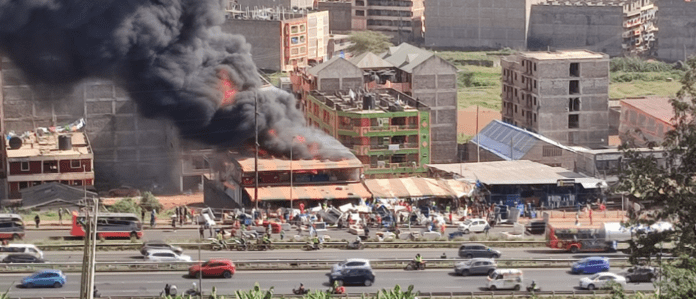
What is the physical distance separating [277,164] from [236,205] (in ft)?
5.24

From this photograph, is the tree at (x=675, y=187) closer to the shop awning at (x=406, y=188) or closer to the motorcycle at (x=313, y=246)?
the motorcycle at (x=313, y=246)

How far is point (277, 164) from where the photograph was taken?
110 feet

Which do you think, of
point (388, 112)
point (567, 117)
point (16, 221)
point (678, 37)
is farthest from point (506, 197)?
point (678, 37)

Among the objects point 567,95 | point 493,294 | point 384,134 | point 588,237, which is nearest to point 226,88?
point 384,134

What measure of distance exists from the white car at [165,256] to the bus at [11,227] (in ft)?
12.1

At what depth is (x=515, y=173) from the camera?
113 ft

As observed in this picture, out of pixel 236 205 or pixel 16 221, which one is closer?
pixel 16 221

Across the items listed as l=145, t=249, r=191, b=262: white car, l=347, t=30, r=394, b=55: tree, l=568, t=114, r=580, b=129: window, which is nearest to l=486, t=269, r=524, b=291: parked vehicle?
l=145, t=249, r=191, b=262: white car

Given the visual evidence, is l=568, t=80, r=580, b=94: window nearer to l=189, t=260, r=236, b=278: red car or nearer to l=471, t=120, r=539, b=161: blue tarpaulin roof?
l=471, t=120, r=539, b=161: blue tarpaulin roof

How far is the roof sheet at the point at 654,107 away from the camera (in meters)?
39.0

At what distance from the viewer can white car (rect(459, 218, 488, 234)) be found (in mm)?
28312

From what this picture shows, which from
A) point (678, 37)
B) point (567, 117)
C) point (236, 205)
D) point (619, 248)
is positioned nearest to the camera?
point (619, 248)

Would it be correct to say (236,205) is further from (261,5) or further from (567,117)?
(261,5)

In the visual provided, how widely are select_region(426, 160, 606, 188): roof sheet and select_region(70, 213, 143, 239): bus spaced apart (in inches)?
375
